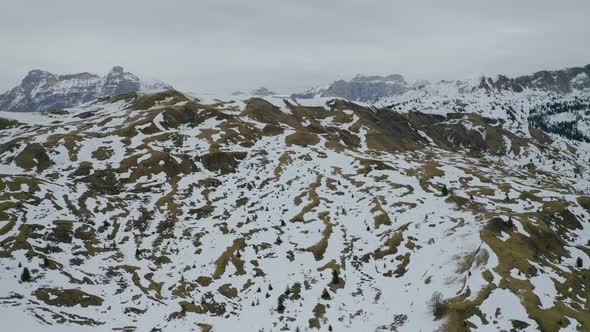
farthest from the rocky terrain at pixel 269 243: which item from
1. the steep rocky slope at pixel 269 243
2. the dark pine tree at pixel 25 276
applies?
the steep rocky slope at pixel 269 243

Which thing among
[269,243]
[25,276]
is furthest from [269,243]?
[25,276]

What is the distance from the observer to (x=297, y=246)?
9338 cm

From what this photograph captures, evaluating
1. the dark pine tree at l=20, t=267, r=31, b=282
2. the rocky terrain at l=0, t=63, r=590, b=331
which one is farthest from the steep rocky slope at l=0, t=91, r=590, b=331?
the rocky terrain at l=0, t=63, r=590, b=331

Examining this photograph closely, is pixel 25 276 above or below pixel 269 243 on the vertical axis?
above

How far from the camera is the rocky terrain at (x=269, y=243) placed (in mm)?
66125

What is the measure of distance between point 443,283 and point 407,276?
26.3 feet

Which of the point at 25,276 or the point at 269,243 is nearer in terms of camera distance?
the point at 25,276

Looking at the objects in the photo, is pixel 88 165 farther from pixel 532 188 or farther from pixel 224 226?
pixel 532 188

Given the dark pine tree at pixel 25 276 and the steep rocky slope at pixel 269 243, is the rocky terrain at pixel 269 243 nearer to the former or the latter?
the dark pine tree at pixel 25 276

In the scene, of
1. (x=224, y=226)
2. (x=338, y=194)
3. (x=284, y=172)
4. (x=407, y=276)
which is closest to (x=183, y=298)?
(x=224, y=226)

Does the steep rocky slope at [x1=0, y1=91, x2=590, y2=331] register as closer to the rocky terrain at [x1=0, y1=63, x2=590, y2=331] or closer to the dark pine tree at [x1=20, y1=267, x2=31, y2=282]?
the dark pine tree at [x1=20, y1=267, x2=31, y2=282]

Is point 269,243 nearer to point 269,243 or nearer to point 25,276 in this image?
point 269,243

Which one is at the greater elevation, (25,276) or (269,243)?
(25,276)

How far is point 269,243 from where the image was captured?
311ft
